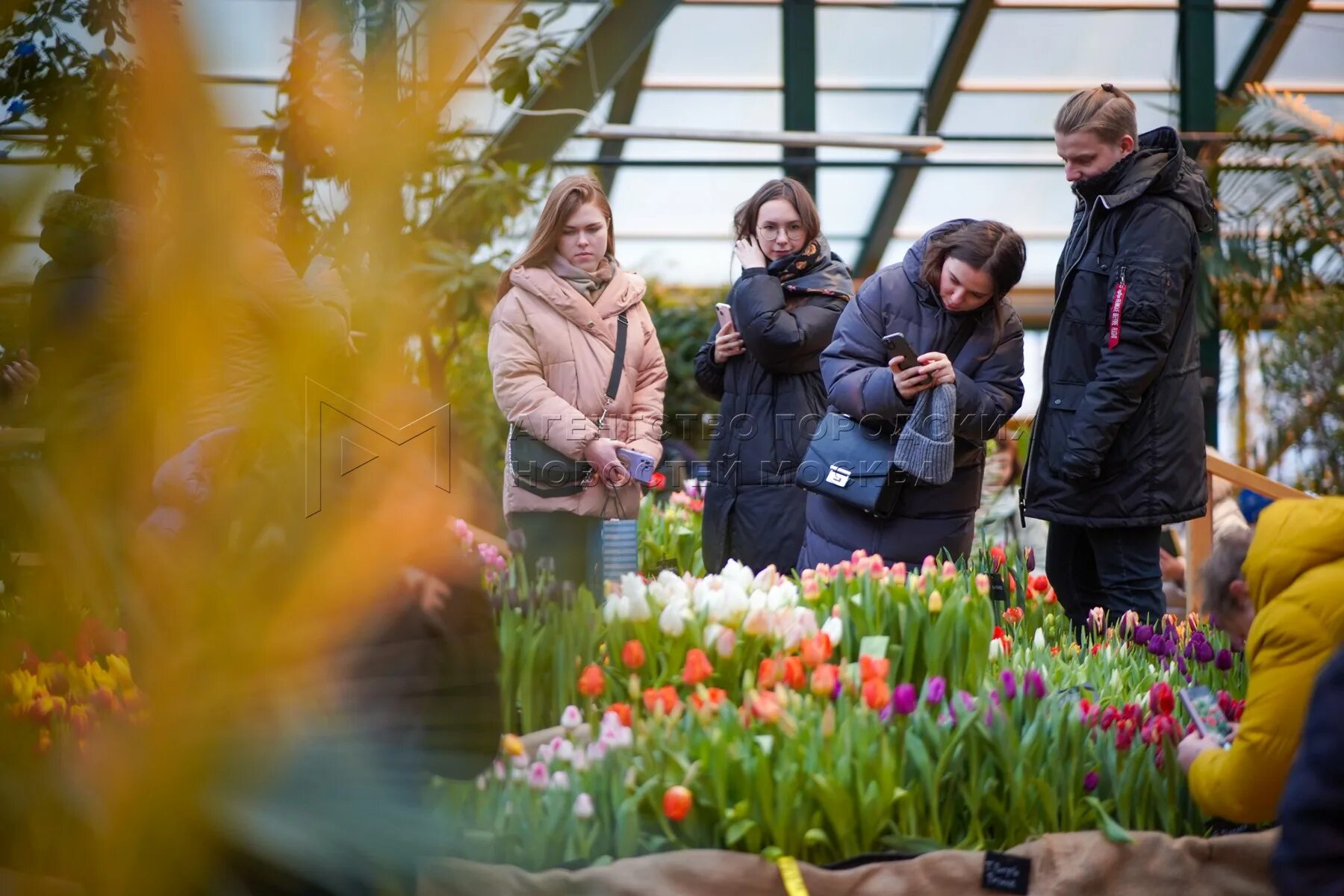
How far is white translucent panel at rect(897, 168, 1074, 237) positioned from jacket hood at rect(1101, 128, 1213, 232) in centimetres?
745

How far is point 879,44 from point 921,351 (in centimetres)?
753

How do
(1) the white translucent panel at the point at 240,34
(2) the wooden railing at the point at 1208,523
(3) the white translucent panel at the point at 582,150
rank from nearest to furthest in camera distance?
1. (1) the white translucent panel at the point at 240,34
2. (2) the wooden railing at the point at 1208,523
3. (3) the white translucent panel at the point at 582,150

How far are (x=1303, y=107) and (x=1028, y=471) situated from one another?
197 inches

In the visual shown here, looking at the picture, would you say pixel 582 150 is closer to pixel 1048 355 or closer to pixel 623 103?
pixel 623 103

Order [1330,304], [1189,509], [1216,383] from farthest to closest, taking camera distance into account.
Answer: [1216,383] < [1330,304] < [1189,509]

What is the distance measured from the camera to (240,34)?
458 millimetres

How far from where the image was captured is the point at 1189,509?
2939 millimetres

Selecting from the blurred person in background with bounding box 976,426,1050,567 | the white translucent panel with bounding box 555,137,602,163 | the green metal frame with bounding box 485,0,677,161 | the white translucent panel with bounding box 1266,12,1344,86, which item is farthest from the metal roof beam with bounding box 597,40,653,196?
the white translucent panel with bounding box 1266,12,1344,86

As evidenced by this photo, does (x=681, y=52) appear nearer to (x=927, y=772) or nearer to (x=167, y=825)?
(x=927, y=772)

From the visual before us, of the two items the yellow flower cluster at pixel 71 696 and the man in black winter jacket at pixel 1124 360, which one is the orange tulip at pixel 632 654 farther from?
the man in black winter jacket at pixel 1124 360

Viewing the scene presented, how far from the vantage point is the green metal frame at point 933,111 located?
379 inches

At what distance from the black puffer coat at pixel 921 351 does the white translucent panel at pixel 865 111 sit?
7307 millimetres

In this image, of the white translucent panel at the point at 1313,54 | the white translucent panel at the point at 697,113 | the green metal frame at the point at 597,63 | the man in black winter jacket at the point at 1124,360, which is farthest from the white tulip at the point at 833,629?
the white translucent panel at the point at 1313,54

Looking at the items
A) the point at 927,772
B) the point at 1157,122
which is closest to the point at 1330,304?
the point at 1157,122
